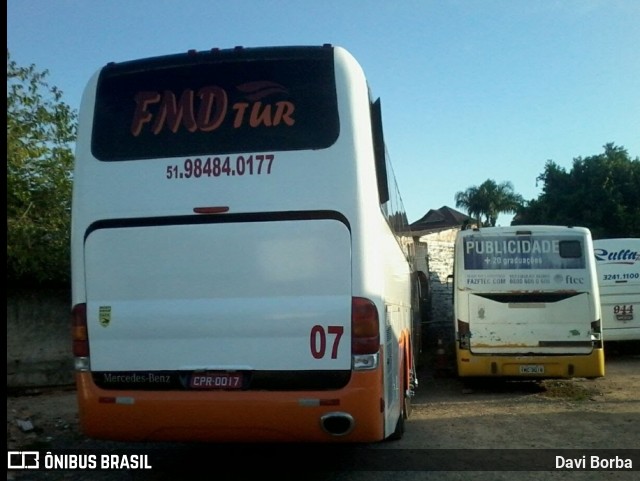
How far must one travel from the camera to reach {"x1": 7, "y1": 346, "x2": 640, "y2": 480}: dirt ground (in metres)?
8.38

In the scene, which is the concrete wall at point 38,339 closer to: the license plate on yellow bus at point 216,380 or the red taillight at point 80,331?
the red taillight at point 80,331

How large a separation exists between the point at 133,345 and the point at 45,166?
28.0ft

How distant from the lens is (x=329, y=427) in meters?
5.47

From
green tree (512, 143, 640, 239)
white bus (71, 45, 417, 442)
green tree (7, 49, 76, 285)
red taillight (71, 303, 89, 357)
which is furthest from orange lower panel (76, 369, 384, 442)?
green tree (512, 143, 640, 239)

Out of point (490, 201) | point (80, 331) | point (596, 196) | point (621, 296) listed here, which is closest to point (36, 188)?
point (80, 331)

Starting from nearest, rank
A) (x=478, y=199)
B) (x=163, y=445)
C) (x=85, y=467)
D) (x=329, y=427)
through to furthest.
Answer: (x=329, y=427)
(x=85, y=467)
(x=163, y=445)
(x=478, y=199)

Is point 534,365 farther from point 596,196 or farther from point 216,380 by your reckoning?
point 596,196

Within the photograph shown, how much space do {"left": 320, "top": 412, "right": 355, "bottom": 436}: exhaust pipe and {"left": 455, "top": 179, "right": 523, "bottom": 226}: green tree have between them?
6182 cm

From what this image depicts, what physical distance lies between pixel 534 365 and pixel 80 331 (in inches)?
338

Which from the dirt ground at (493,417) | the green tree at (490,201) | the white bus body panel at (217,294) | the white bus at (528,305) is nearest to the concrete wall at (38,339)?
the dirt ground at (493,417)

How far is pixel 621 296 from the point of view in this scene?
18156 millimetres

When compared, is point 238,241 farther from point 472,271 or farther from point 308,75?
point 472,271

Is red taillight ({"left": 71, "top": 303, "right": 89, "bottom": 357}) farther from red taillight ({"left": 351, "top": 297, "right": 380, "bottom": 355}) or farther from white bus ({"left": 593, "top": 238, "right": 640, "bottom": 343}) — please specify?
white bus ({"left": 593, "top": 238, "right": 640, "bottom": 343})

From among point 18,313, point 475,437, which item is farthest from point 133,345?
point 18,313
